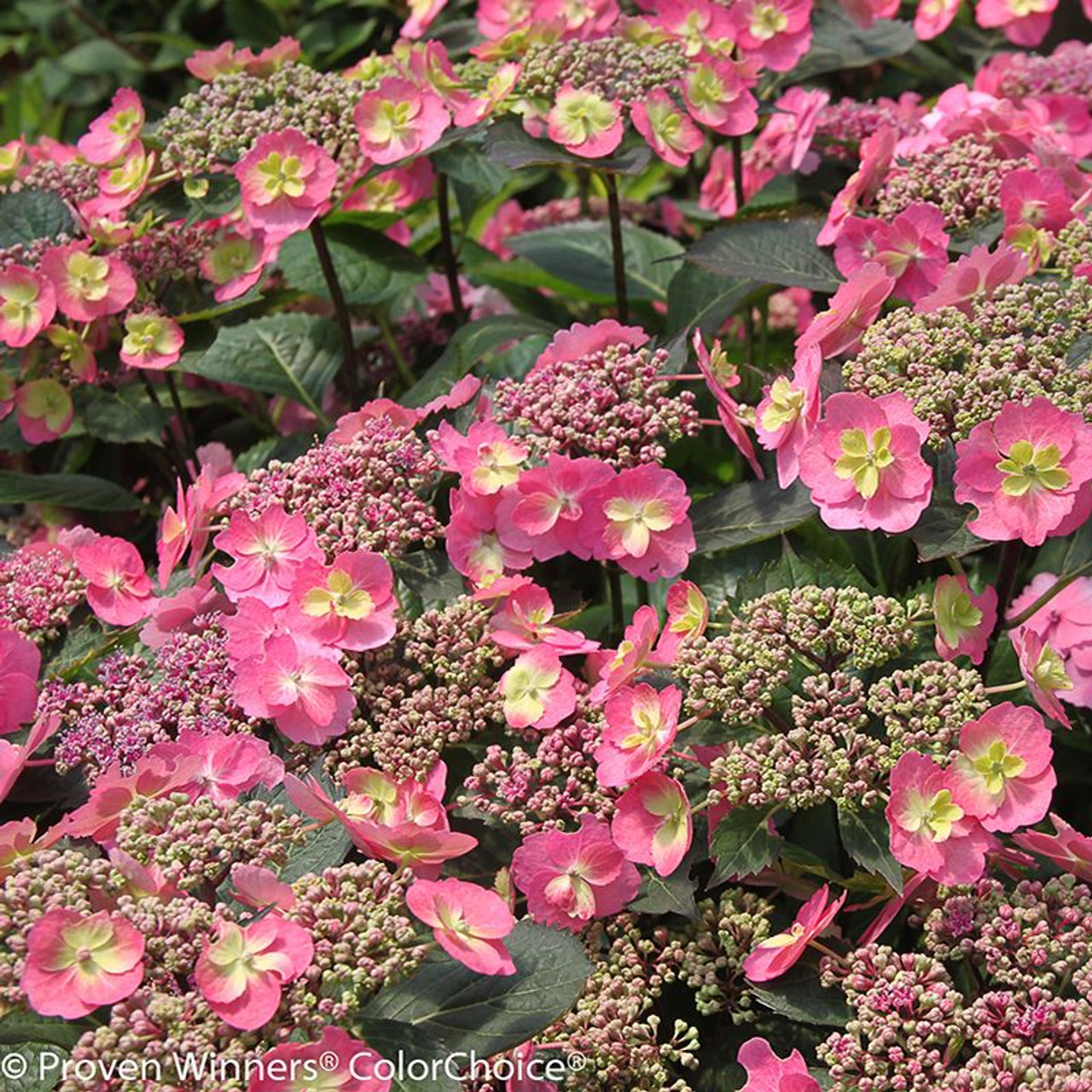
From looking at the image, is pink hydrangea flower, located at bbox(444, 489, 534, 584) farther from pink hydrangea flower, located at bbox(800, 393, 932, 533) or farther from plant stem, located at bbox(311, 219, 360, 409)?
plant stem, located at bbox(311, 219, 360, 409)

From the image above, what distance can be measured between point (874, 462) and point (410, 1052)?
610 millimetres

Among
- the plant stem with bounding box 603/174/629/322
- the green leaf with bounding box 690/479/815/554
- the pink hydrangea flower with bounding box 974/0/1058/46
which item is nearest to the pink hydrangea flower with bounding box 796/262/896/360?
the green leaf with bounding box 690/479/815/554

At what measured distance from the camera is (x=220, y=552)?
1.63 m

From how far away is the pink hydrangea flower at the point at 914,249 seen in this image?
1.55m

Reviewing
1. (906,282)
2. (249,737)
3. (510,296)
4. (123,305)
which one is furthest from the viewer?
(510,296)

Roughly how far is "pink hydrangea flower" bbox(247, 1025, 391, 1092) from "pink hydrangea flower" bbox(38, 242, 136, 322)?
0.99 m

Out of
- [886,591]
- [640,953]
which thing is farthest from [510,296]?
[640,953]

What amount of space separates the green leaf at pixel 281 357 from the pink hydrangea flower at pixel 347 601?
66 cm

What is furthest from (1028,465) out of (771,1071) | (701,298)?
(701,298)

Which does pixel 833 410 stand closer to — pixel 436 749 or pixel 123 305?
pixel 436 749

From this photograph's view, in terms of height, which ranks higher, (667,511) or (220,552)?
(667,511)

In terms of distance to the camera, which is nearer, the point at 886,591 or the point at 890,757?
the point at 890,757

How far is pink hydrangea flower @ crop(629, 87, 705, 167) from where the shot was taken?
164 centimetres

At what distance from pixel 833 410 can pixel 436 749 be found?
1.46ft
